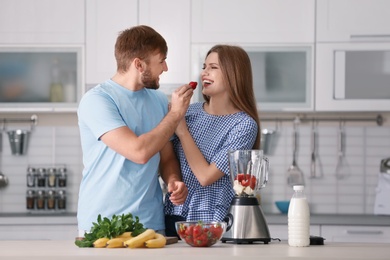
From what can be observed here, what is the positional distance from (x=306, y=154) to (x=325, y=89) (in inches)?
21.5

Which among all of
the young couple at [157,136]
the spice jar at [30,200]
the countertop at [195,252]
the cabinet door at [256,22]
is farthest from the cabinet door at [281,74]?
the countertop at [195,252]

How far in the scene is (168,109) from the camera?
3.38 meters

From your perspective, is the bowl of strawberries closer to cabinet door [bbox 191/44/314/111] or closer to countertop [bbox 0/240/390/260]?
countertop [bbox 0/240/390/260]

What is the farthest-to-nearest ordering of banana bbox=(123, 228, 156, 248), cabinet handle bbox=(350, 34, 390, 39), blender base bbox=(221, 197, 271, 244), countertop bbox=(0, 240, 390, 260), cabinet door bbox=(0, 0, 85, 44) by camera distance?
cabinet door bbox=(0, 0, 85, 44) < cabinet handle bbox=(350, 34, 390, 39) < blender base bbox=(221, 197, 271, 244) < banana bbox=(123, 228, 156, 248) < countertop bbox=(0, 240, 390, 260)

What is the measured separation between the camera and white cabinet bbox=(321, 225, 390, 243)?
4.97 m

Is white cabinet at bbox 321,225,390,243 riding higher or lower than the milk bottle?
lower

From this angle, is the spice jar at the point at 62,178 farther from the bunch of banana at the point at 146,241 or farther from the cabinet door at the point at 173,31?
the bunch of banana at the point at 146,241

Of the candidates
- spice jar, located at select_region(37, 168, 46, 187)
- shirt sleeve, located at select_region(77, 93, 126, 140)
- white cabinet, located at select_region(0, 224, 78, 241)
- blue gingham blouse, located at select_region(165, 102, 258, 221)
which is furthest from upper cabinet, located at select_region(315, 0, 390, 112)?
shirt sleeve, located at select_region(77, 93, 126, 140)

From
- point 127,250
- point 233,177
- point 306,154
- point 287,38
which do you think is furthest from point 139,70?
point 306,154

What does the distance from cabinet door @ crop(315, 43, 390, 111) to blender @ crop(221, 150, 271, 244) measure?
2192 millimetres

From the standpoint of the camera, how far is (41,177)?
5.56 metres

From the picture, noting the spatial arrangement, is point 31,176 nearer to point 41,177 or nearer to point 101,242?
point 41,177

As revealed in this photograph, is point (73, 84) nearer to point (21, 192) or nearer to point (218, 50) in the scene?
point (21, 192)

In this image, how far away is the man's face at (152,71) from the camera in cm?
327
